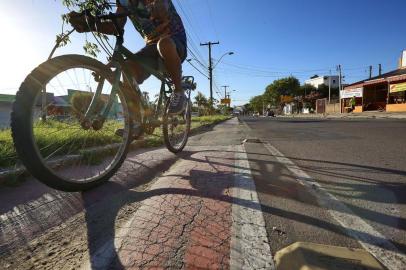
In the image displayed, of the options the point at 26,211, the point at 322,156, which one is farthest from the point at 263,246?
the point at 322,156

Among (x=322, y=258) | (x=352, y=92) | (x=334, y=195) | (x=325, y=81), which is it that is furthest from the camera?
(x=325, y=81)

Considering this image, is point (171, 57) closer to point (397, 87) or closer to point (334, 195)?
point (334, 195)

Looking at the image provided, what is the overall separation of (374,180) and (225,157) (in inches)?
69.2

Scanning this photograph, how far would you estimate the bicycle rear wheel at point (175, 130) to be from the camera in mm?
4125

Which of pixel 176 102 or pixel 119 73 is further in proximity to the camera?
pixel 176 102

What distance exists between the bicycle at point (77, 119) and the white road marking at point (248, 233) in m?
1.10

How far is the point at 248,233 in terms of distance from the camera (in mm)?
1601

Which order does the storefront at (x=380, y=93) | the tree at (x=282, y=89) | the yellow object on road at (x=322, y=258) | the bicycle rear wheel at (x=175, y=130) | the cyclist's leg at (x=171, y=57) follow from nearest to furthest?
1. the yellow object on road at (x=322, y=258)
2. the cyclist's leg at (x=171, y=57)
3. the bicycle rear wheel at (x=175, y=130)
4. the storefront at (x=380, y=93)
5. the tree at (x=282, y=89)

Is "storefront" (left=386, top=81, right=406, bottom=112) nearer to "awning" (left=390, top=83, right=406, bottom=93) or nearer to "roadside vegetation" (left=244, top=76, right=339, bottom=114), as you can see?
"awning" (left=390, top=83, right=406, bottom=93)

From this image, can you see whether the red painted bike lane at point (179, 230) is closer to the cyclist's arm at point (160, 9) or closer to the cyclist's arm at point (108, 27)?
the cyclist's arm at point (108, 27)

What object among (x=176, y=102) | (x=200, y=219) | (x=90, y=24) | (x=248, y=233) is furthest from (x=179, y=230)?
(x=176, y=102)

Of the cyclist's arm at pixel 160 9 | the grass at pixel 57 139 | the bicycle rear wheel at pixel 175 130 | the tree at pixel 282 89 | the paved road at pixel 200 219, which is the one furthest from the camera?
the tree at pixel 282 89

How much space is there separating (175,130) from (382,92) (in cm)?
4450

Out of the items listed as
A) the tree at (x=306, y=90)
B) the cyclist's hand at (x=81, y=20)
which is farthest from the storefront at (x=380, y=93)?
the tree at (x=306, y=90)
